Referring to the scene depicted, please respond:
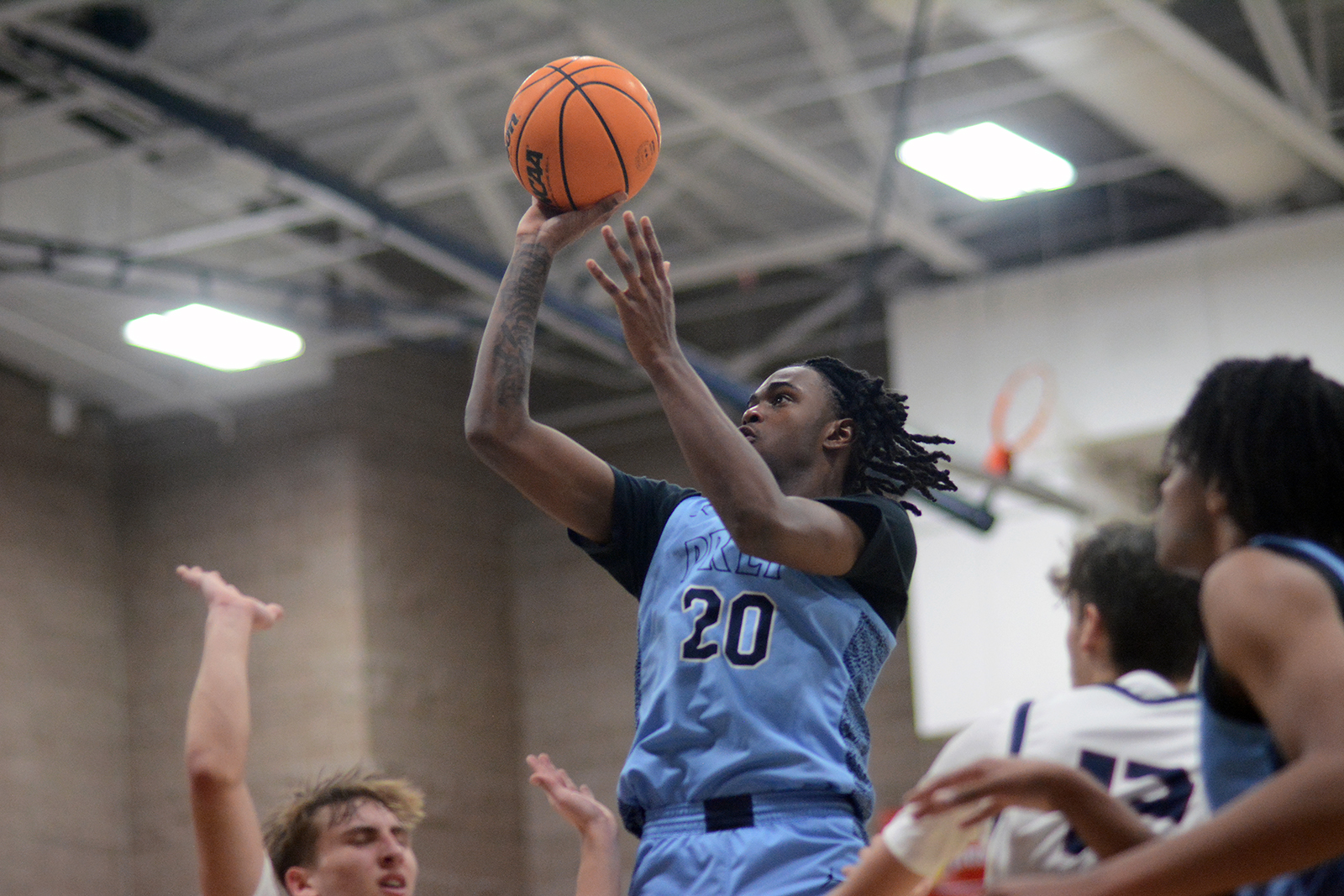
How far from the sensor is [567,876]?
48.2ft

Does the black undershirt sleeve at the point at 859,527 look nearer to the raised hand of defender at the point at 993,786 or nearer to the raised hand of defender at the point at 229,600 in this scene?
the raised hand of defender at the point at 229,600

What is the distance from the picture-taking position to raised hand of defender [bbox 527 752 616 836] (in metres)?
3.67

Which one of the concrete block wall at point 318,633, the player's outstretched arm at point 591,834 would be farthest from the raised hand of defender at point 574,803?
the concrete block wall at point 318,633

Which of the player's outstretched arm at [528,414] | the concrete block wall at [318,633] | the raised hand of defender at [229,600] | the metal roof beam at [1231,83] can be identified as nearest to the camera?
the raised hand of defender at [229,600]

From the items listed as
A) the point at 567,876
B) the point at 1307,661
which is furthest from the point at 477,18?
the point at 1307,661

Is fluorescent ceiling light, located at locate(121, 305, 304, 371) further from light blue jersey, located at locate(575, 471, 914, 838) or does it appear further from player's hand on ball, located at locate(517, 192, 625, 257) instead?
light blue jersey, located at locate(575, 471, 914, 838)

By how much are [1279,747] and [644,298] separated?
1.72 meters

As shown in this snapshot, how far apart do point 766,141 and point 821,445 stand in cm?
785

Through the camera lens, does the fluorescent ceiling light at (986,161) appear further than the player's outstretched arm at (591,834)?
Yes

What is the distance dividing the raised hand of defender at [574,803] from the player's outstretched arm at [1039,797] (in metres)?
1.41

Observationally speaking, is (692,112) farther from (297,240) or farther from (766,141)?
(297,240)

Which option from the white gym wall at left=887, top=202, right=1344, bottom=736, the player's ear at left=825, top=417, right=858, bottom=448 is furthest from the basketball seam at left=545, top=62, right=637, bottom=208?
the white gym wall at left=887, top=202, right=1344, bottom=736

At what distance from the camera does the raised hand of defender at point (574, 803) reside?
3674mm

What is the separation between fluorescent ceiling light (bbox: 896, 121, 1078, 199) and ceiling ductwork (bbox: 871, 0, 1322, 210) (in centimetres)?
49
